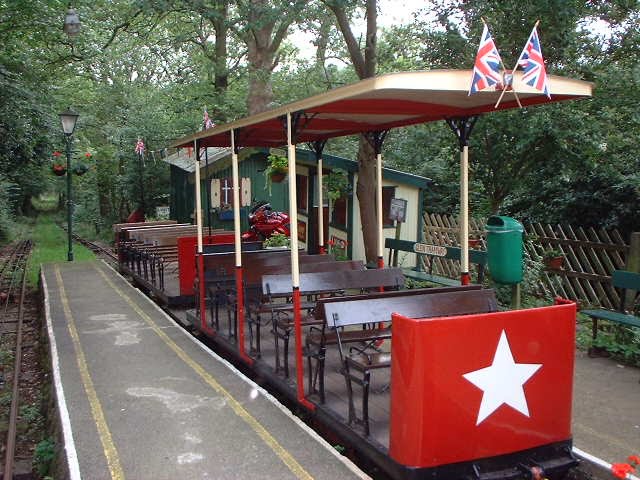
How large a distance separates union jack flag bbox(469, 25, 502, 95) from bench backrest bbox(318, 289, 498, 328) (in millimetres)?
1540

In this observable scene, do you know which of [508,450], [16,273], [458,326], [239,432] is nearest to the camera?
[458,326]

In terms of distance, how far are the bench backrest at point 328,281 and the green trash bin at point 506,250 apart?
1.67 metres

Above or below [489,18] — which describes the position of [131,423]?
below

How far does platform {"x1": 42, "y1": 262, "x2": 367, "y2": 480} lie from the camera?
4.04 metres

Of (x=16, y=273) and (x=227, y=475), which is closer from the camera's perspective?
(x=227, y=475)

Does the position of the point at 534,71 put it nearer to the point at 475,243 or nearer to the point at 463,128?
the point at 463,128

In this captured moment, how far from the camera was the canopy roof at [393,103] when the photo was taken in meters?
3.68

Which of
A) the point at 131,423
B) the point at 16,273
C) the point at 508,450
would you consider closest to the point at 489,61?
the point at 508,450

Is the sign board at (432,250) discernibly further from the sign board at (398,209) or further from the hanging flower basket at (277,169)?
the hanging flower basket at (277,169)

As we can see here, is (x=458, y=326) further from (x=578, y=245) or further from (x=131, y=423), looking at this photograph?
(x=578, y=245)

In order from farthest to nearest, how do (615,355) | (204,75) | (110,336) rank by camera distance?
(204,75)
(110,336)
(615,355)

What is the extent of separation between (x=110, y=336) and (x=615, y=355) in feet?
19.8

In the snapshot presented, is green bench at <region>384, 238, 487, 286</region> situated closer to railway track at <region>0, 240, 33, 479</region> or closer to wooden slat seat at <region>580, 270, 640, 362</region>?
wooden slat seat at <region>580, 270, 640, 362</region>

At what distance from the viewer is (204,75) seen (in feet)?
73.4
